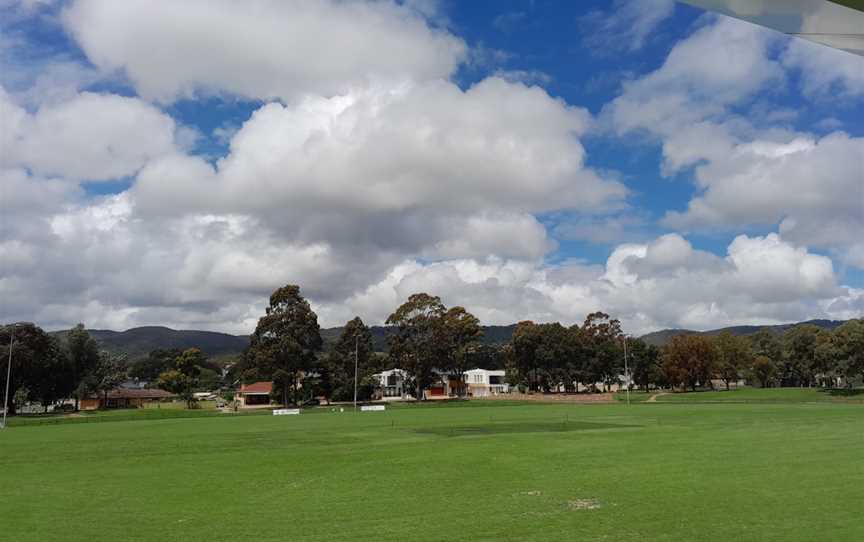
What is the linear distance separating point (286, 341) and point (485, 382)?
75.7m

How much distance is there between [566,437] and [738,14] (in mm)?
26440

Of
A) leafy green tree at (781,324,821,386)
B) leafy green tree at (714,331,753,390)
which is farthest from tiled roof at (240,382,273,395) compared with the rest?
leafy green tree at (781,324,821,386)

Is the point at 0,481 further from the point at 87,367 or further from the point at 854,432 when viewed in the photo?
the point at 87,367

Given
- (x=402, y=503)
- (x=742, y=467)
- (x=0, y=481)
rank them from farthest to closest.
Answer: (x=0, y=481) < (x=742, y=467) < (x=402, y=503)

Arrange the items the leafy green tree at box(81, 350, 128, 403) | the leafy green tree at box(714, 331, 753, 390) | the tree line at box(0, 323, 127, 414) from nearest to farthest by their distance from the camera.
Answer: the tree line at box(0, 323, 127, 414)
the leafy green tree at box(81, 350, 128, 403)
the leafy green tree at box(714, 331, 753, 390)

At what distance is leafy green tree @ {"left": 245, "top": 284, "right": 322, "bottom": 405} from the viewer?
8856 centimetres

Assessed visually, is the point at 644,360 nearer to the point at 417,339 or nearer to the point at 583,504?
the point at 417,339

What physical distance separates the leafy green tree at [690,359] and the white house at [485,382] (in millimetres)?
47206

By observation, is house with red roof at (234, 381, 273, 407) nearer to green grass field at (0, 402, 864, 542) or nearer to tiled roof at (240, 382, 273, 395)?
tiled roof at (240, 382, 273, 395)

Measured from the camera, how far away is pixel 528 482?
16469 mm

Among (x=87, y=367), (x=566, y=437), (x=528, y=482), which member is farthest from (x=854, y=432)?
(x=87, y=367)

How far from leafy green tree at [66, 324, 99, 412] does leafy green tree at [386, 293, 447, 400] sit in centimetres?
4521

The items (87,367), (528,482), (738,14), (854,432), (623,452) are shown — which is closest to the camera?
(738,14)

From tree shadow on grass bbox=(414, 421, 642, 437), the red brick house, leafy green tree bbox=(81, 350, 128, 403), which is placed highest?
leafy green tree bbox=(81, 350, 128, 403)
